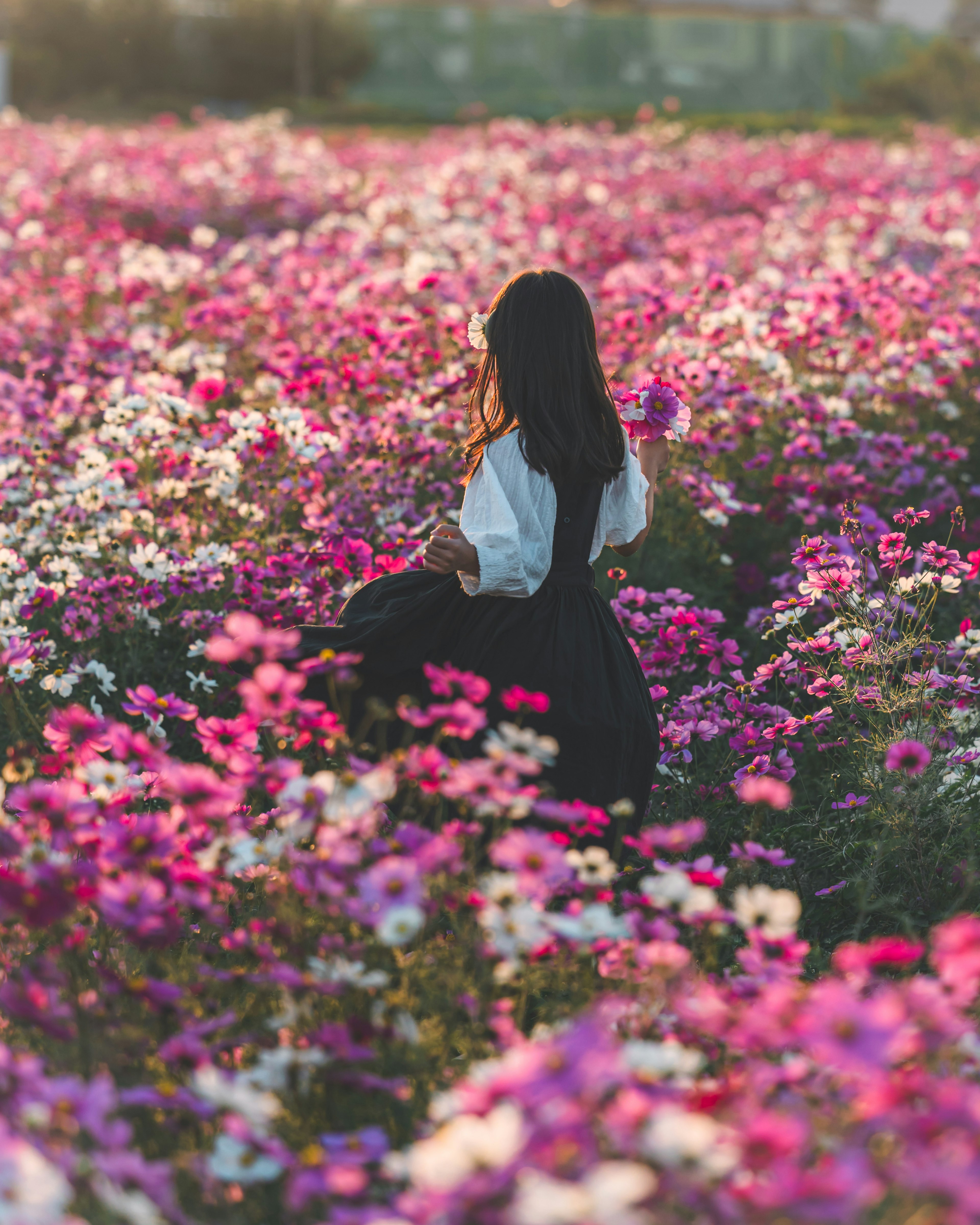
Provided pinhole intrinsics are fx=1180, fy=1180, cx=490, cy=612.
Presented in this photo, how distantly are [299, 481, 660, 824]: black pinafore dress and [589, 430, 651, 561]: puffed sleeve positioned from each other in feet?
0.16

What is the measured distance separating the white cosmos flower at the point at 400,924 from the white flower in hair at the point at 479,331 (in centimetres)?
161

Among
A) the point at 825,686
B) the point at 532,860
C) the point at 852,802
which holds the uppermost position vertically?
the point at 532,860

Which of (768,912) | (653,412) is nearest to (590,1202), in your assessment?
(768,912)

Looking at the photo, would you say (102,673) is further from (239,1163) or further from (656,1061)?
(656,1061)

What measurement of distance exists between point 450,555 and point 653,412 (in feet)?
2.32

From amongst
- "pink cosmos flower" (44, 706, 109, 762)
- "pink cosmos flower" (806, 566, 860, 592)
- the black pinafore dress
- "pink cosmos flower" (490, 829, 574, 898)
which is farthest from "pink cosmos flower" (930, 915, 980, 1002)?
"pink cosmos flower" (806, 566, 860, 592)

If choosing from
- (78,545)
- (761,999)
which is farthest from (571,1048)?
(78,545)

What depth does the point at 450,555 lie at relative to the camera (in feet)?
8.14

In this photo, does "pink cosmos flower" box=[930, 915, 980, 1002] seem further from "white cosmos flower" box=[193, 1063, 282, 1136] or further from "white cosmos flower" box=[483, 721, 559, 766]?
"white cosmos flower" box=[193, 1063, 282, 1136]

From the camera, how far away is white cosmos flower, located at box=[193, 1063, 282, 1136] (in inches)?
54.6

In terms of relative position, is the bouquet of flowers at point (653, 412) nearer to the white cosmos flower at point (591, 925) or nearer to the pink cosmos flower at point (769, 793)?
the pink cosmos flower at point (769, 793)

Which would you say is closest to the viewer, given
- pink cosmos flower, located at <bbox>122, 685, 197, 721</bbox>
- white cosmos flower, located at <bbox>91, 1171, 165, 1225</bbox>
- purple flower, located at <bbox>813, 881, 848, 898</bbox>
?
white cosmos flower, located at <bbox>91, 1171, 165, 1225</bbox>

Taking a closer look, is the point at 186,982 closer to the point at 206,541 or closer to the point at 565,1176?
the point at 565,1176

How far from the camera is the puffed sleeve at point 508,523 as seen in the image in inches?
99.6
